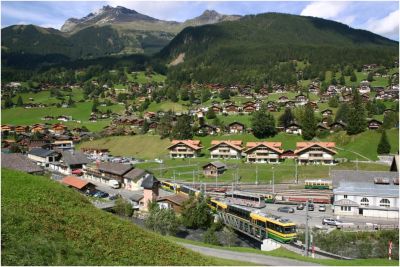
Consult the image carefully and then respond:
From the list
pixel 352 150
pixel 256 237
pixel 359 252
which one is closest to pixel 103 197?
pixel 256 237

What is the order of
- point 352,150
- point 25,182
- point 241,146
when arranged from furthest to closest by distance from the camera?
point 241,146 < point 352,150 < point 25,182

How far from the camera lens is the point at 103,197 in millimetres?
64875

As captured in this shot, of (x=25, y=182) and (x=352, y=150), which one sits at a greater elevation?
(x=25, y=182)

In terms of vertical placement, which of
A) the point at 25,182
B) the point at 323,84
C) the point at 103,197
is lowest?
the point at 103,197

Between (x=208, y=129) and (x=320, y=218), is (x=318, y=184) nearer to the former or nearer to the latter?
(x=320, y=218)

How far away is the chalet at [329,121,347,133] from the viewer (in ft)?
320

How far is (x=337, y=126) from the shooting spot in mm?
98938

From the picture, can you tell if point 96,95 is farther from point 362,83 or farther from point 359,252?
point 359,252

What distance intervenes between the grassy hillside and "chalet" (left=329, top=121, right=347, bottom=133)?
84.4 meters

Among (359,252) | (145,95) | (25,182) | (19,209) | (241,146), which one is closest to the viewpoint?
(19,209)

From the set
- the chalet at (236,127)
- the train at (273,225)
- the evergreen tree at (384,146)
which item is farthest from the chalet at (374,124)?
the train at (273,225)

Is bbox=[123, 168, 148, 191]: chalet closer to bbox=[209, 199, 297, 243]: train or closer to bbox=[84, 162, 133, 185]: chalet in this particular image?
bbox=[84, 162, 133, 185]: chalet

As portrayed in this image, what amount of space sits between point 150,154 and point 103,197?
1491 inches

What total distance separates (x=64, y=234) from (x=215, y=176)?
203 feet
